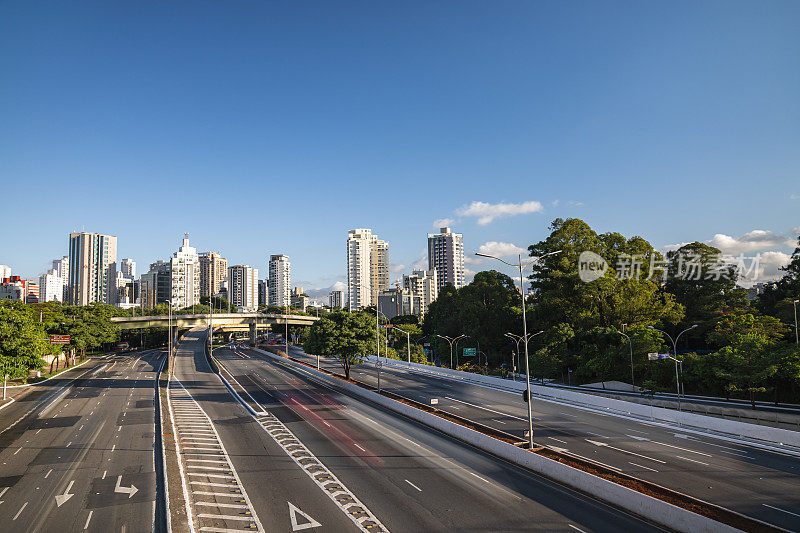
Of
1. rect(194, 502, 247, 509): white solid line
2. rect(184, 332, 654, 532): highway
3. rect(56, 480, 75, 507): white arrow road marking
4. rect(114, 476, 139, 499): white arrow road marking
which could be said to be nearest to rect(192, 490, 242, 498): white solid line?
rect(184, 332, 654, 532): highway

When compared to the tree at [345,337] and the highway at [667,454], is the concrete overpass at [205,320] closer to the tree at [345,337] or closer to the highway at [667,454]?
the tree at [345,337]

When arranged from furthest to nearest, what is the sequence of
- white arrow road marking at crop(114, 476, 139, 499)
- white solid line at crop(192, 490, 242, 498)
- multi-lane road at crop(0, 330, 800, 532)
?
white arrow road marking at crop(114, 476, 139, 499) → white solid line at crop(192, 490, 242, 498) → multi-lane road at crop(0, 330, 800, 532)

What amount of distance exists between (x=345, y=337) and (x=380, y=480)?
35792 mm

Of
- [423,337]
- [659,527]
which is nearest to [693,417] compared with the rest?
[659,527]

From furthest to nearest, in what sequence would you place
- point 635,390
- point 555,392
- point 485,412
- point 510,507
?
point 635,390, point 555,392, point 485,412, point 510,507

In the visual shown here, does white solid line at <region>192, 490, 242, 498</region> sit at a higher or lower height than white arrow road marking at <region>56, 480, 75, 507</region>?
lower

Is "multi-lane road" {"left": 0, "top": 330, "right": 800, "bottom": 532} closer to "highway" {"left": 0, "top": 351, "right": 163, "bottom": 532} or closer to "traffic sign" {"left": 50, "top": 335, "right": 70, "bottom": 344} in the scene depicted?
"highway" {"left": 0, "top": 351, "right": 163, "bottom": 532}

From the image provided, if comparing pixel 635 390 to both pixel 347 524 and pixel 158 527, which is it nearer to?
pixel 347 524

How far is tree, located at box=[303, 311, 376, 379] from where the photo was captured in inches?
2363

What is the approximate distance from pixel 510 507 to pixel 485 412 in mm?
24340

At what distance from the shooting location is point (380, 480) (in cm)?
2525

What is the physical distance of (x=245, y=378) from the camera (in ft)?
236

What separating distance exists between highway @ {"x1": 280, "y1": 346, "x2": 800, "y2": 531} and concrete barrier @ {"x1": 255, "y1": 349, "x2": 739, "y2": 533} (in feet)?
12.9


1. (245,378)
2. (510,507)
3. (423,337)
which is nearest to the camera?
(510,507)
